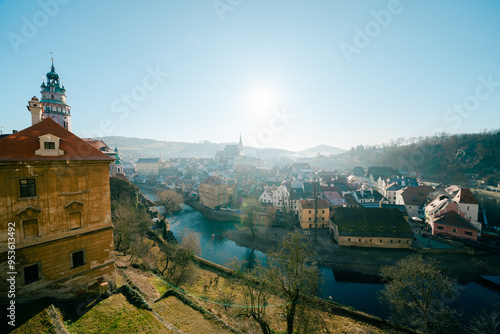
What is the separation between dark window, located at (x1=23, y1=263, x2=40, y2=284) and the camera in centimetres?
856

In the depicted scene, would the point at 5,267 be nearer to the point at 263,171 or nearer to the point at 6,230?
the point at 6,230

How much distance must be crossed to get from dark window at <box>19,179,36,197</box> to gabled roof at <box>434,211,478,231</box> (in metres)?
39.2

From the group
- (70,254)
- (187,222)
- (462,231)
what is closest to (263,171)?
(187,222)

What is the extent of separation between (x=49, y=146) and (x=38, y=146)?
338 millimetres

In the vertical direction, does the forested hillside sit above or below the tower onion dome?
below

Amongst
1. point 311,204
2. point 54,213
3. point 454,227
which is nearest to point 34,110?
point 54,213

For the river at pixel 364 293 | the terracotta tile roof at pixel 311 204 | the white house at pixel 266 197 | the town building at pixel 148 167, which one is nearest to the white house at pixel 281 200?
the white house at pixel 266 197

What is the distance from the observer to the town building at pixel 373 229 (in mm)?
24625

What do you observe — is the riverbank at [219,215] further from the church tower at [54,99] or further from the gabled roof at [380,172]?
the gabled roof at [380,172]

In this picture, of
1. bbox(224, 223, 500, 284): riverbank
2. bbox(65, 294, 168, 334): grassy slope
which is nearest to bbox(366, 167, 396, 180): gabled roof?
bbox(224, 223, 500, 284): riverbank

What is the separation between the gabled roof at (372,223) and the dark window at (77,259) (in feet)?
80.7

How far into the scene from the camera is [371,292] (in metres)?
19.2

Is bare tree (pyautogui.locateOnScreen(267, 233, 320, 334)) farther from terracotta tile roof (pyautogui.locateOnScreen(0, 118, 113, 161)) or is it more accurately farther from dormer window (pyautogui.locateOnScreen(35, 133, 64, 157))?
dormer window (pyautogui.locateOnScreen(35, 133, 64, 157))

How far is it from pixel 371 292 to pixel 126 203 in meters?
27.9
